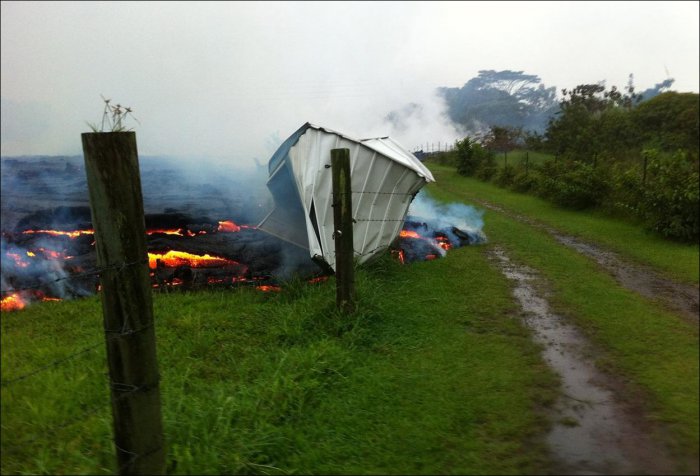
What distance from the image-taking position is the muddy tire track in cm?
266

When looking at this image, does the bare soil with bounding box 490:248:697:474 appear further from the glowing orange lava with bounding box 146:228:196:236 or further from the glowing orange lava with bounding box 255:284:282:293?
the glowing orange lava with bounding box 146:228:196:236

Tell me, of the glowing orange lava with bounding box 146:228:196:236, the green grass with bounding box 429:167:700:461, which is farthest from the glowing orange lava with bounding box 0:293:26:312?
the green grass with bounding box 429:167:700:461

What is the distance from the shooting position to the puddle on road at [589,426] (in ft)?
9.07

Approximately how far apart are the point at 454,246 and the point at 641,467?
26.8ft

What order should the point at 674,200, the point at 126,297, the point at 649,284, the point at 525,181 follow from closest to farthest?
the point at 126,297, the point at 674,200, the point at 649,284, the point at 525,181

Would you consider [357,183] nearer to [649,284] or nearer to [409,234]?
[409,234]

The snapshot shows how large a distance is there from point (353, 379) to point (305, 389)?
0.51 meters

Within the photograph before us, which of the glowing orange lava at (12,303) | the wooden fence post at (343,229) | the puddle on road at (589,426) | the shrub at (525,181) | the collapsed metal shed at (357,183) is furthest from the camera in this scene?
the shrub at (525,181)

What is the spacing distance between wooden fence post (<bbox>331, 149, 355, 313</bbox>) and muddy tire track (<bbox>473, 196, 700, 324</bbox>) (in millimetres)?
2774

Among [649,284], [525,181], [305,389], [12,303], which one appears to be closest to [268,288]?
[12,303]

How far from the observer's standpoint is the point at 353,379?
4.56 meters

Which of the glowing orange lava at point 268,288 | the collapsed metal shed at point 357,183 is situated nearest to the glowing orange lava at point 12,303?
the glowing orange lava at point 268,288

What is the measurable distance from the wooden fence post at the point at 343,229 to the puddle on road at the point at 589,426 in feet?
8.21

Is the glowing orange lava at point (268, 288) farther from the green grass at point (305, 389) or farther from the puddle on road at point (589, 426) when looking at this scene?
the puddle on road at point (589, 426)
